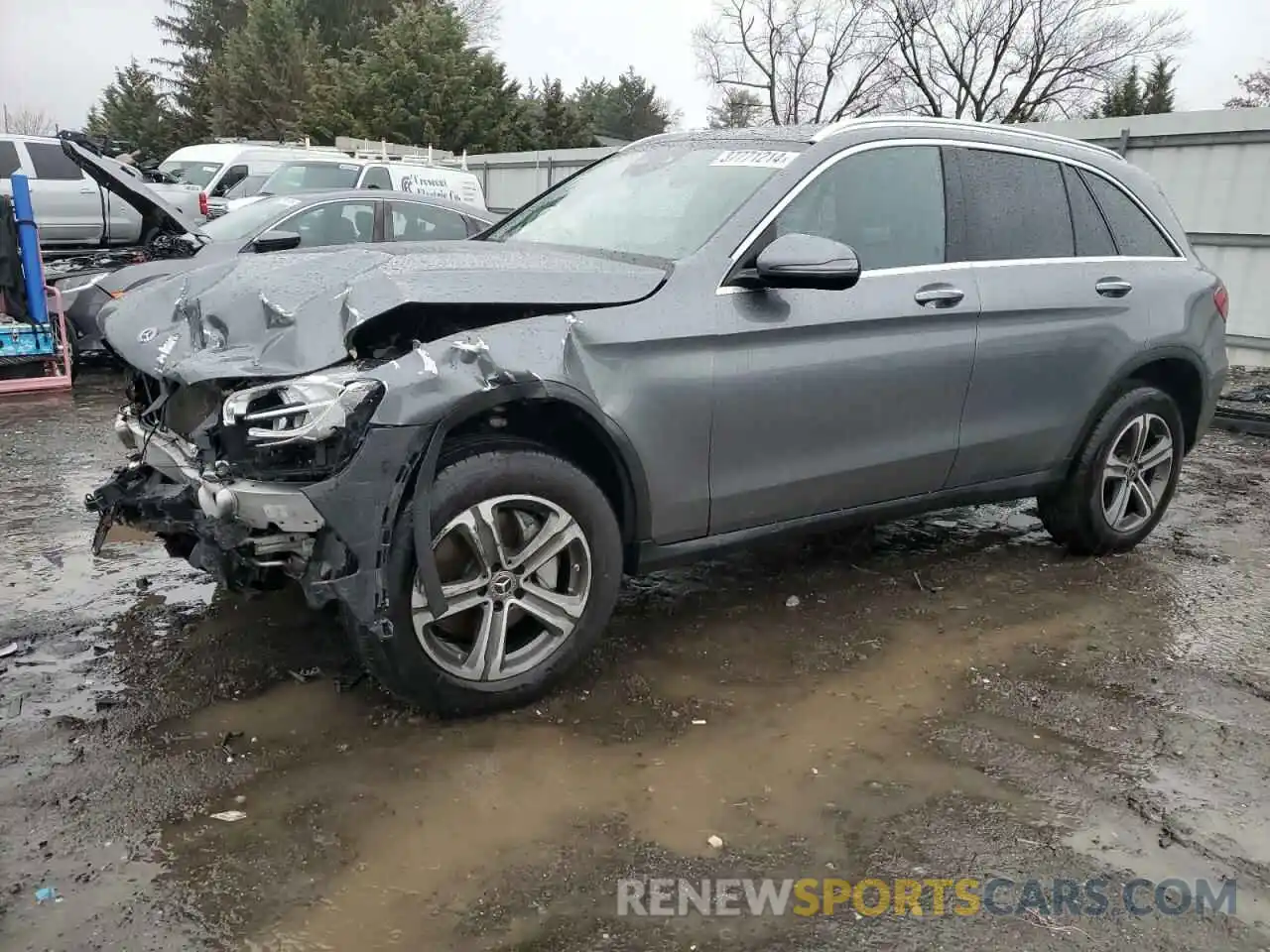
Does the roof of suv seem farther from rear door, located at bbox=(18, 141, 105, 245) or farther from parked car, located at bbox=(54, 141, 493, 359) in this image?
rear door, located at bbox=(18, 141, 105, 245)

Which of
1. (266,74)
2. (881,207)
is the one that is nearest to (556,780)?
(881,207)

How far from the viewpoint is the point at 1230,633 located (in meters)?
4.15

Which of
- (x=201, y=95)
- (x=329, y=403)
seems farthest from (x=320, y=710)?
(x=201, y=95)

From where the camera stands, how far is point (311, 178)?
13.1 metres

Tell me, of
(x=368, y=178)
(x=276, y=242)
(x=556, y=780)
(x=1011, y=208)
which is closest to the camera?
(x=556, y=780)

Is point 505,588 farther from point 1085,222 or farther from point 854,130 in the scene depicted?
point 1085,222

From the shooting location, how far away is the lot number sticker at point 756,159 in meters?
3.72

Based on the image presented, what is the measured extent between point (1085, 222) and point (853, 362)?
1.64 meters

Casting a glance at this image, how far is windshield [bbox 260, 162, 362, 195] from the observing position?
42.7 ft

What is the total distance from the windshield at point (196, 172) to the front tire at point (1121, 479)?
1509 cm

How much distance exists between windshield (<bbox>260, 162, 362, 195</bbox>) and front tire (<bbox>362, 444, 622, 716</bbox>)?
11.0 meters

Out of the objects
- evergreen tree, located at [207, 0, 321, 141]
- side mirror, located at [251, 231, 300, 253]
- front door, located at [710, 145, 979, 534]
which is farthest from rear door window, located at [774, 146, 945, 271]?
evergreen tree, located at [207, 0, 321, 141]

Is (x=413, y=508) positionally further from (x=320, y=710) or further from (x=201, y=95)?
(x=201, y=95)

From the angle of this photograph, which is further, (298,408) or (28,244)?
(28,244)
